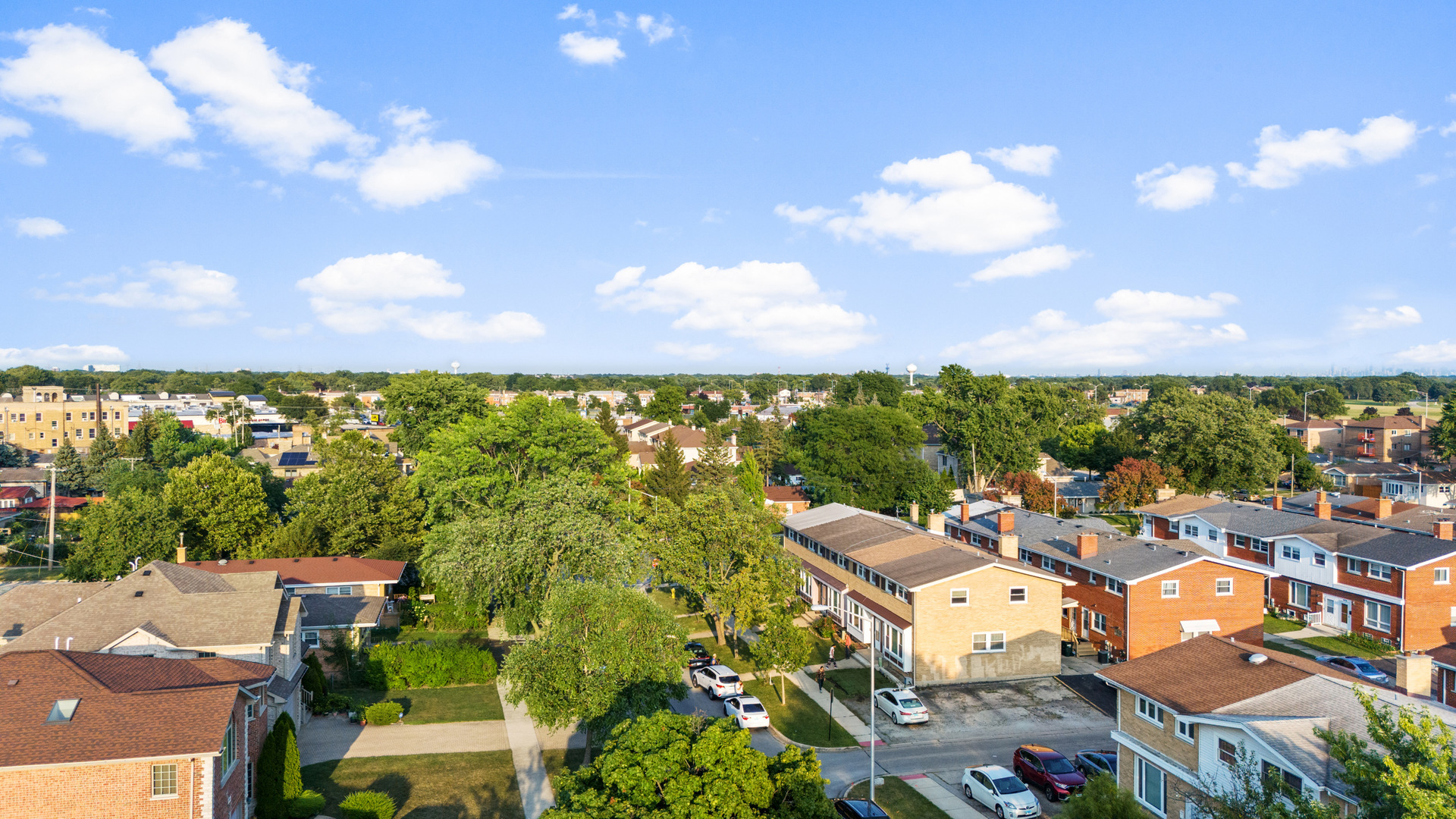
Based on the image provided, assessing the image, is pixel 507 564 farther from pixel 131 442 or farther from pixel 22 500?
pixel 131 442

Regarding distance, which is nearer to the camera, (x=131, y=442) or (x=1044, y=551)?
(x=1044, y=551)

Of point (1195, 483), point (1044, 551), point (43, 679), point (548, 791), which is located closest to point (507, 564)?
point (548, 791)

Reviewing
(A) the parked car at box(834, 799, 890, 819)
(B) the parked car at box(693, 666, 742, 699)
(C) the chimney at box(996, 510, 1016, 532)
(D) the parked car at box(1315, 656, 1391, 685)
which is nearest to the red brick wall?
(D) the parked car at box(1315, 656, 1391, 685)

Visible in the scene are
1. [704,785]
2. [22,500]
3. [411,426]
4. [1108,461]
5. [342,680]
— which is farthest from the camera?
[1108,461]

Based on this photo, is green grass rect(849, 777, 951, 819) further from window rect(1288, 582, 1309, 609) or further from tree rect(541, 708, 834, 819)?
window rect(1288, 582, 1309, 609)

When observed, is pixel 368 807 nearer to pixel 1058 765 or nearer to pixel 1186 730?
pixel 1058 765

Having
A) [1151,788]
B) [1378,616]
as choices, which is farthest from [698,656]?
[1378,616]

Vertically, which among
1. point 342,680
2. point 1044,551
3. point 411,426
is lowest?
point 342,680
